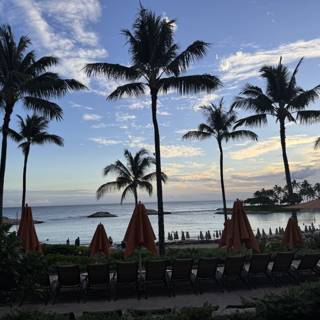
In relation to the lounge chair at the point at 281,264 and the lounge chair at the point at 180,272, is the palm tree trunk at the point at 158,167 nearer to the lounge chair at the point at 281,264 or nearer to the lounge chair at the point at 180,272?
the lounge chair at the point at 281,264

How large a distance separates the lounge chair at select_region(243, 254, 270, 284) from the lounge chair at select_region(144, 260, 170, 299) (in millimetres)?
2093

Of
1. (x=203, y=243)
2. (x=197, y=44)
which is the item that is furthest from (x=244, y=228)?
(x=203, y=243)

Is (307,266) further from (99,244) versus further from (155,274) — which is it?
(99,244)

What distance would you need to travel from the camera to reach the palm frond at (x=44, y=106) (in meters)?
20.8

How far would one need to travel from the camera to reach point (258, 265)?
10938mm

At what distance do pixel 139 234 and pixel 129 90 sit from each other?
11.0m

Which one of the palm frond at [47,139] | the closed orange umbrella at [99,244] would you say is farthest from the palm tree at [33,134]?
the closed orange umbrella at [99,244]

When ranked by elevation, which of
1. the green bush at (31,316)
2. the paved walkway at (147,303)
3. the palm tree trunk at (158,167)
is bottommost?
the paved walkway at (147,303)

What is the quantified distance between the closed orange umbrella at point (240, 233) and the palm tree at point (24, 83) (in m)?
10.8

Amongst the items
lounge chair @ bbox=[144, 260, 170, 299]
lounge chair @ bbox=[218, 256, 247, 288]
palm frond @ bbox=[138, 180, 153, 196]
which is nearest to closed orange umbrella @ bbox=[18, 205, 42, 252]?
lounge chair @ bbox=[144, 260, 170, 299]

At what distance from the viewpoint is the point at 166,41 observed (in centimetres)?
2078

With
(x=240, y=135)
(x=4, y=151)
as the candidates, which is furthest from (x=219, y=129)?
(x=4, y=151)

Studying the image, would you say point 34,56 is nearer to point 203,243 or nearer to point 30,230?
point 30,230

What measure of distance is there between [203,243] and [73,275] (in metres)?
22.6
